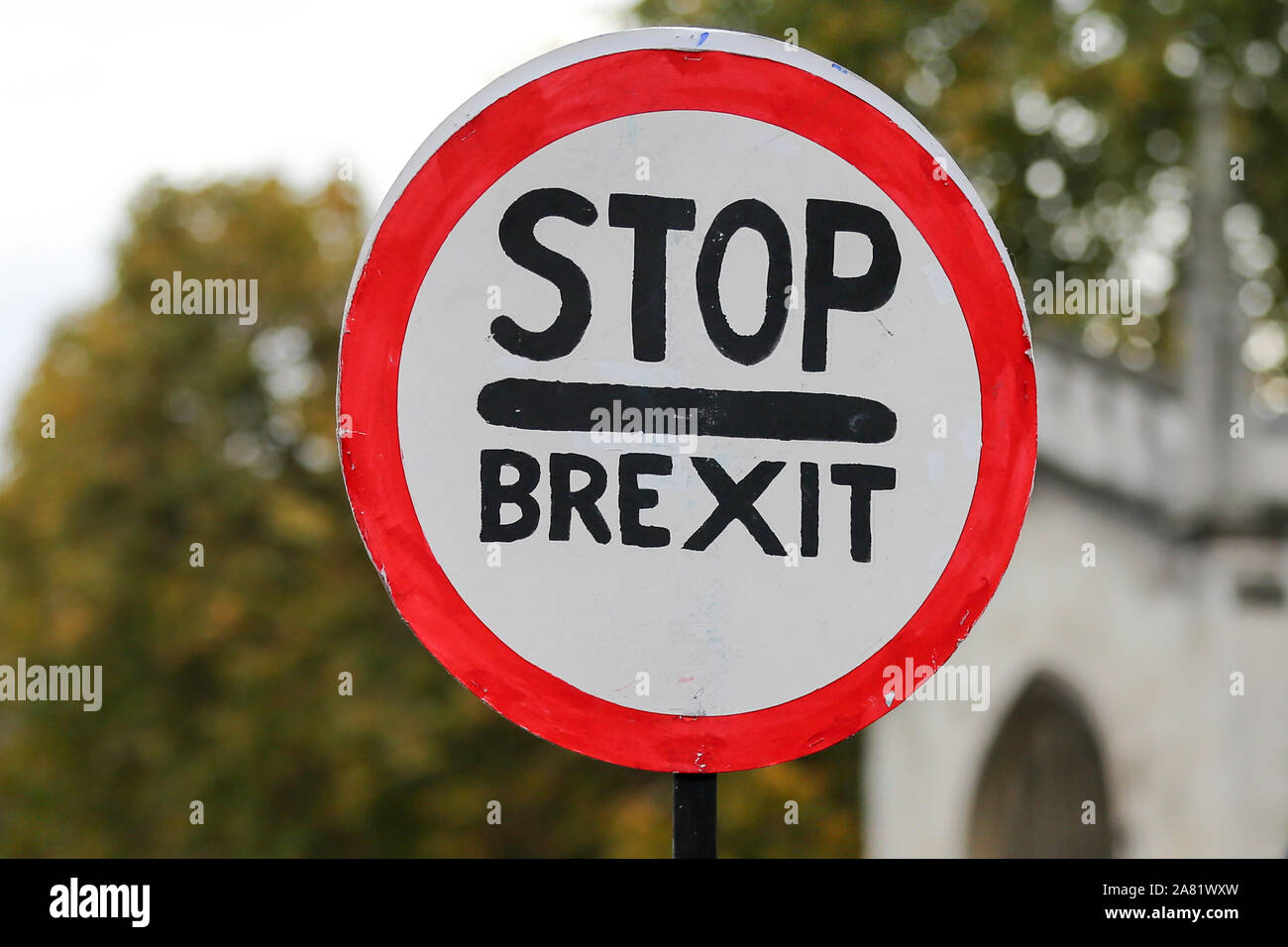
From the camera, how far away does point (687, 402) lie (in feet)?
5.41

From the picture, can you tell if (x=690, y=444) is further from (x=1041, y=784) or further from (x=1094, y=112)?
(x=1094, y=112)

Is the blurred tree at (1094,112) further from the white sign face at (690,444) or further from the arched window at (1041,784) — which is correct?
the white sign face at (690,444)

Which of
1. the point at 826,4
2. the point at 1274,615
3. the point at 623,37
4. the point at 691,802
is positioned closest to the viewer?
the point at 691,802

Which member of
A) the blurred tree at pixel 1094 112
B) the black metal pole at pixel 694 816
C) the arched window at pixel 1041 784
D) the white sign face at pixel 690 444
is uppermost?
the blurred tree at pixel 1094 112

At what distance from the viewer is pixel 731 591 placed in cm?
164

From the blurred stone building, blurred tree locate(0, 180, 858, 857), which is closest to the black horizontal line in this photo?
the blurred stone building

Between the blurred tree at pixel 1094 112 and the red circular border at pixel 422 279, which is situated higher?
the blurred tree at pixel 1094 112

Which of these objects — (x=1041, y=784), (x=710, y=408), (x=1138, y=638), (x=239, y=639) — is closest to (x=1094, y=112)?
(x=1138, y=638)

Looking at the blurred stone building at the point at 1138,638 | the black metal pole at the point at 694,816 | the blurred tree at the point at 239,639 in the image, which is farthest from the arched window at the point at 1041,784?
the black metal pole at the point at 694,816

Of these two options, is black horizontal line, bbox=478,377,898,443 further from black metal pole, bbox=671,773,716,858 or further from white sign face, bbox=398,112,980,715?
black metal pole, bbox=671,773,716,858

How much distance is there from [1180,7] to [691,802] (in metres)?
14.1

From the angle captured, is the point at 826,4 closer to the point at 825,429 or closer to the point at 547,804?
the point at 547,804

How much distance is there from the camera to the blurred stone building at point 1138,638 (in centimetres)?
1053
